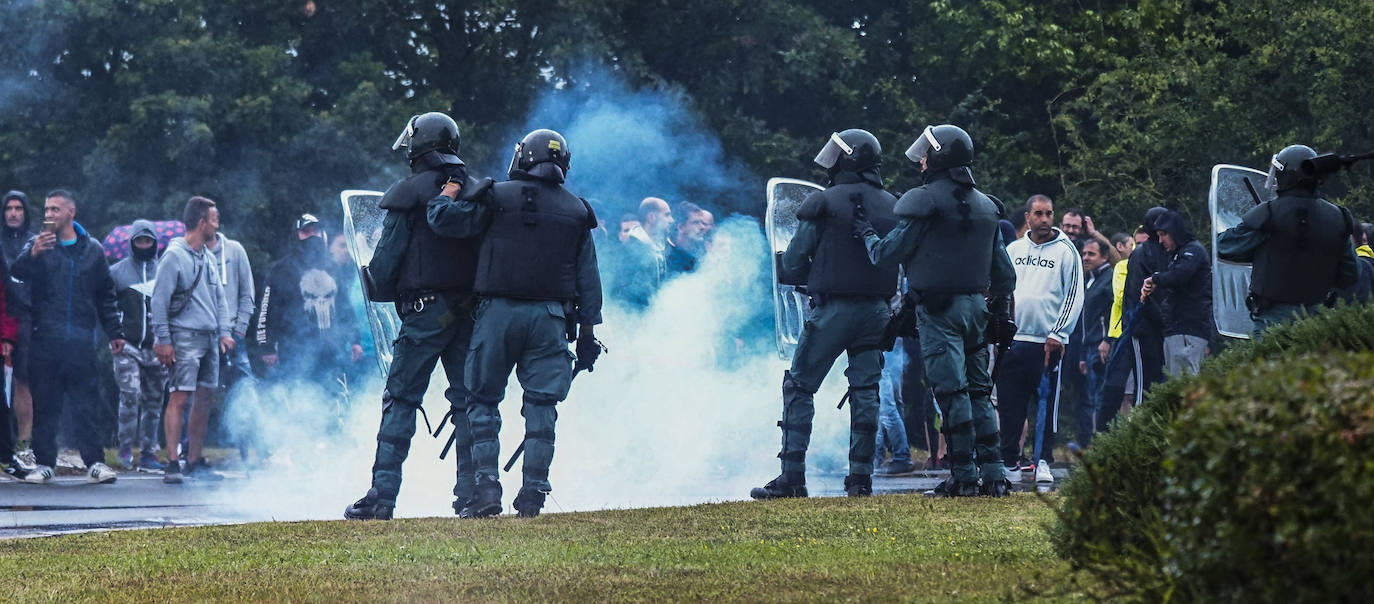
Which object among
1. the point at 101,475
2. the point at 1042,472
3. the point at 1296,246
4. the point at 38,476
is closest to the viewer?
the point at 1296,246

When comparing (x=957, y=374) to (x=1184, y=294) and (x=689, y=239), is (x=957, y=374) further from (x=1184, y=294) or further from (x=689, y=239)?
(x=689, y=239)

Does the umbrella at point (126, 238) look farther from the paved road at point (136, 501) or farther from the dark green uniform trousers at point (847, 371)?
the dark green uniform trousers at point (847, 371)

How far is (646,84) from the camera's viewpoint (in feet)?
79.8

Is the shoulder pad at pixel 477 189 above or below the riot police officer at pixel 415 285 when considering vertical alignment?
above

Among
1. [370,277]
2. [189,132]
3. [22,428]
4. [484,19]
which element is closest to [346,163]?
[189,132]

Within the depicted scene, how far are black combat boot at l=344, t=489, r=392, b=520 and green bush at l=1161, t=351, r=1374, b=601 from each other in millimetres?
5863

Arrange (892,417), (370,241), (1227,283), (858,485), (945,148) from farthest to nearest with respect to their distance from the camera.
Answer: (892,417)
(370,241)
(1227,283)
(858,485)
(945,148)

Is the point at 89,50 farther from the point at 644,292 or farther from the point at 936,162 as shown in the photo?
the point at 936,162

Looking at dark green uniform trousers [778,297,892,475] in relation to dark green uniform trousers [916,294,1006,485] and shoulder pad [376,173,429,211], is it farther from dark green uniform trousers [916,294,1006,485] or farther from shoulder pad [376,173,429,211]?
shoulder pad [376,173,429,211]

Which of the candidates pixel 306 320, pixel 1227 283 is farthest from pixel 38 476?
pixel 1227 283

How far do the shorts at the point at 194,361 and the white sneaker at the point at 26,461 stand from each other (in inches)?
41.3

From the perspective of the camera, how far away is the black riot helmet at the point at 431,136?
9617mm

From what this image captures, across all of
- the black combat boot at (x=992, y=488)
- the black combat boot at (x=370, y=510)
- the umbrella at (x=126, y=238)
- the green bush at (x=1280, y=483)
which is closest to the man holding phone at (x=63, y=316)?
the umbrella at (x=126, y=238)

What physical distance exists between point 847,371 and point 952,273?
40.1 inches
